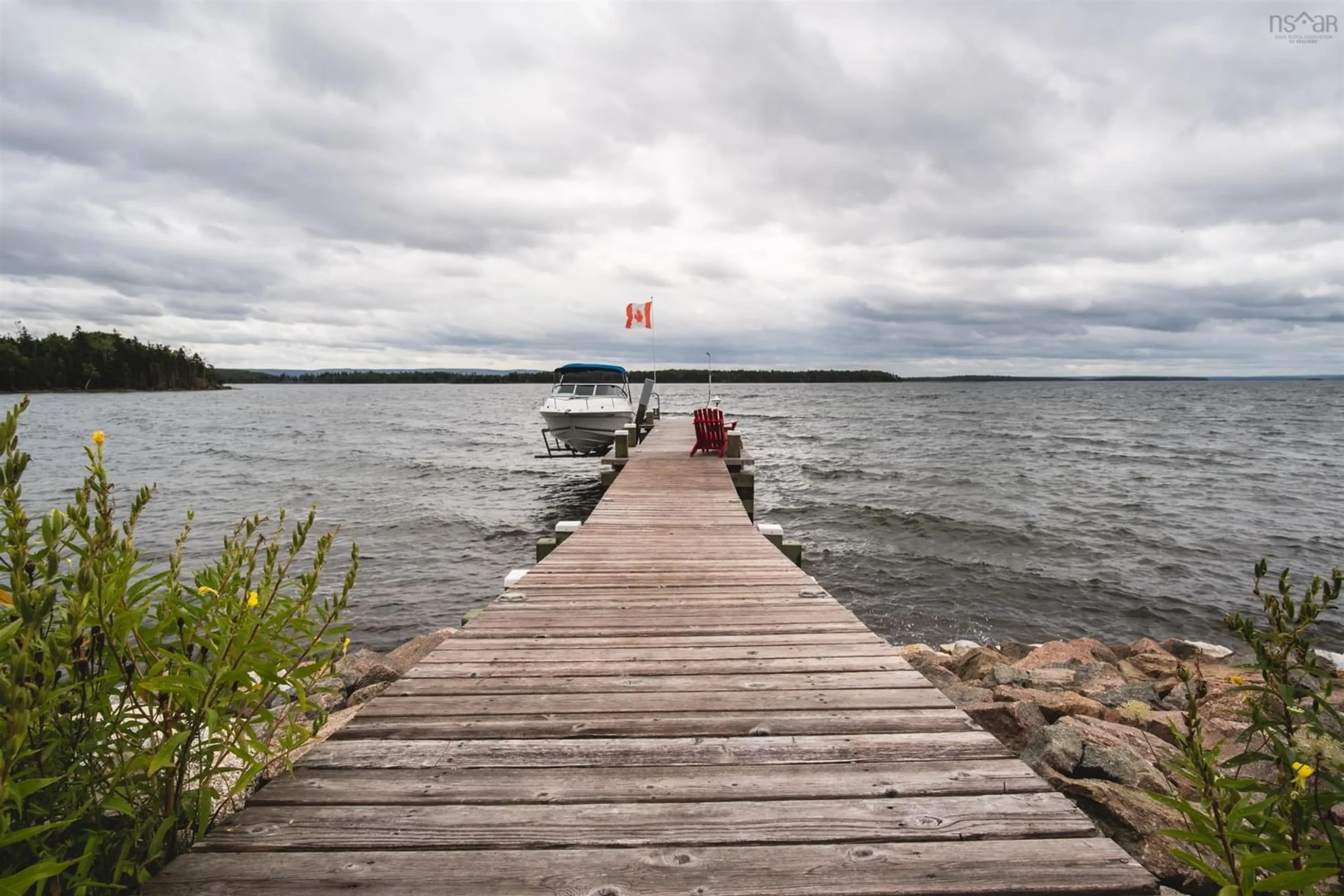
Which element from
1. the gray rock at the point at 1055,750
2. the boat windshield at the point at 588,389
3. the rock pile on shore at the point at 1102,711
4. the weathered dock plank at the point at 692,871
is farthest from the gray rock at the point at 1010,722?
the boat windshield at the point at 588,389

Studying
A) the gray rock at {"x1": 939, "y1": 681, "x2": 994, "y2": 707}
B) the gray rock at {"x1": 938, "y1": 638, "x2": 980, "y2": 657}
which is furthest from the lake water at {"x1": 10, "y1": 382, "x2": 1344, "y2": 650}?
the gray rock at {"x1": 939, "y1": 681, "x2": 994, "y2": 707}

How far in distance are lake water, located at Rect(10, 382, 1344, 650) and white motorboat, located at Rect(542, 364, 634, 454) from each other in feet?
6.17

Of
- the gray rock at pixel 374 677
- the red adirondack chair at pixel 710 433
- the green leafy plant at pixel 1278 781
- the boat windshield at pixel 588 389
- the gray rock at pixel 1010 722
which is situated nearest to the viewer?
the green leafy plant at pixel 1278 781

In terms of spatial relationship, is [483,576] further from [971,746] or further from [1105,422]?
[1105,422]

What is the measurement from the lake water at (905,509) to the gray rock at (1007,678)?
7.74 feet

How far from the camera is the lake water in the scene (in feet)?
35.3

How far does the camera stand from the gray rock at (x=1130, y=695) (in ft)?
19.8

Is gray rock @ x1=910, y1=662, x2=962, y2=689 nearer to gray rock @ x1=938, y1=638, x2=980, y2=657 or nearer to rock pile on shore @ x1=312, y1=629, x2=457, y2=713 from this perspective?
gray rock @ x1=938, y1=638, x2=980, y2=657

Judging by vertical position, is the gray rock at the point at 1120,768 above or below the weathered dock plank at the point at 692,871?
below

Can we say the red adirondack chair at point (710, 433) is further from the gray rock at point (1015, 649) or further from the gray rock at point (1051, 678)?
the gray rock at point (1051, 678)

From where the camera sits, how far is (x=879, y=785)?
2.30 metres

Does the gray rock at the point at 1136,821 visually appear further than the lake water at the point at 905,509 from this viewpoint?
No

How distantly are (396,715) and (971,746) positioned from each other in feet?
7.86

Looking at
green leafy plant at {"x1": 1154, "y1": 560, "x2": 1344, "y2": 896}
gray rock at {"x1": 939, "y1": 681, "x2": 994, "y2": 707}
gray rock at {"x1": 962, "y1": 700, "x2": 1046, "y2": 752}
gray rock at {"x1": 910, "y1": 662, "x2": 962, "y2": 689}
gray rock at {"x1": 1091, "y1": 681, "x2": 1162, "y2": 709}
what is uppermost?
green leafy plant at {"x1": 1154, "y1": 560, "x2": 1344, "y2": 896}
